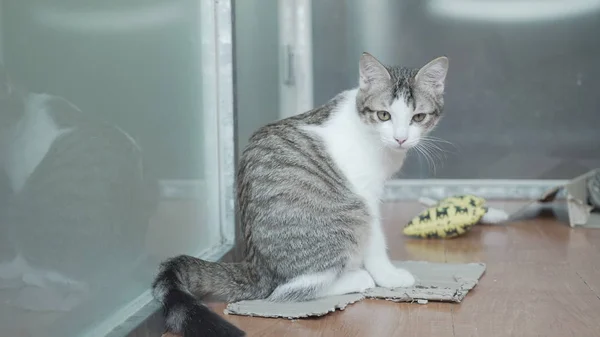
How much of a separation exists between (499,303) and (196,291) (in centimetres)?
79

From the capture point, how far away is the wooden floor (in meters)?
1.60

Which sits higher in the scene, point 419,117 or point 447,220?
point 419,117

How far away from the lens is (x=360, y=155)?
75.7 inches

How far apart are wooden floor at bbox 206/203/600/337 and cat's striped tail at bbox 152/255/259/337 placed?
0.07 meters

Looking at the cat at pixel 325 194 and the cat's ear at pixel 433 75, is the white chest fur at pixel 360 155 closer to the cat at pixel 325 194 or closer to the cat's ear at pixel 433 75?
the cat at pixel 325 194

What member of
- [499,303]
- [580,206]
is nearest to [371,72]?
[499,303]

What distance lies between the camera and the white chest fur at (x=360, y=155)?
1.91 m

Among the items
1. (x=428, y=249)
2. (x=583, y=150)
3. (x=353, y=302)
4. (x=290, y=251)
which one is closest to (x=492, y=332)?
(x=353, y=302)

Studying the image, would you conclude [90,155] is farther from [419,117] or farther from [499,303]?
[499,303]

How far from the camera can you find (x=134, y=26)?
5.39 feet

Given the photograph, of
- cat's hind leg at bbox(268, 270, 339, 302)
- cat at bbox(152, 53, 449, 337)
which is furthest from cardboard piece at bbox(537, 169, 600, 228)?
cat's hind leg at bbox(268, 270, 339, 302)

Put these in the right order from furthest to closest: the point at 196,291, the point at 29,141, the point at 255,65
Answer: the point at 255,65
the point at 196,291
the point at 29,141

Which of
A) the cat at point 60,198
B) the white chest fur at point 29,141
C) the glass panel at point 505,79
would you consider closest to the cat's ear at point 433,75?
the cat at point 60,198

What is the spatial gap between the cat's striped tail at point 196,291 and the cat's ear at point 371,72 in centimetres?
63
